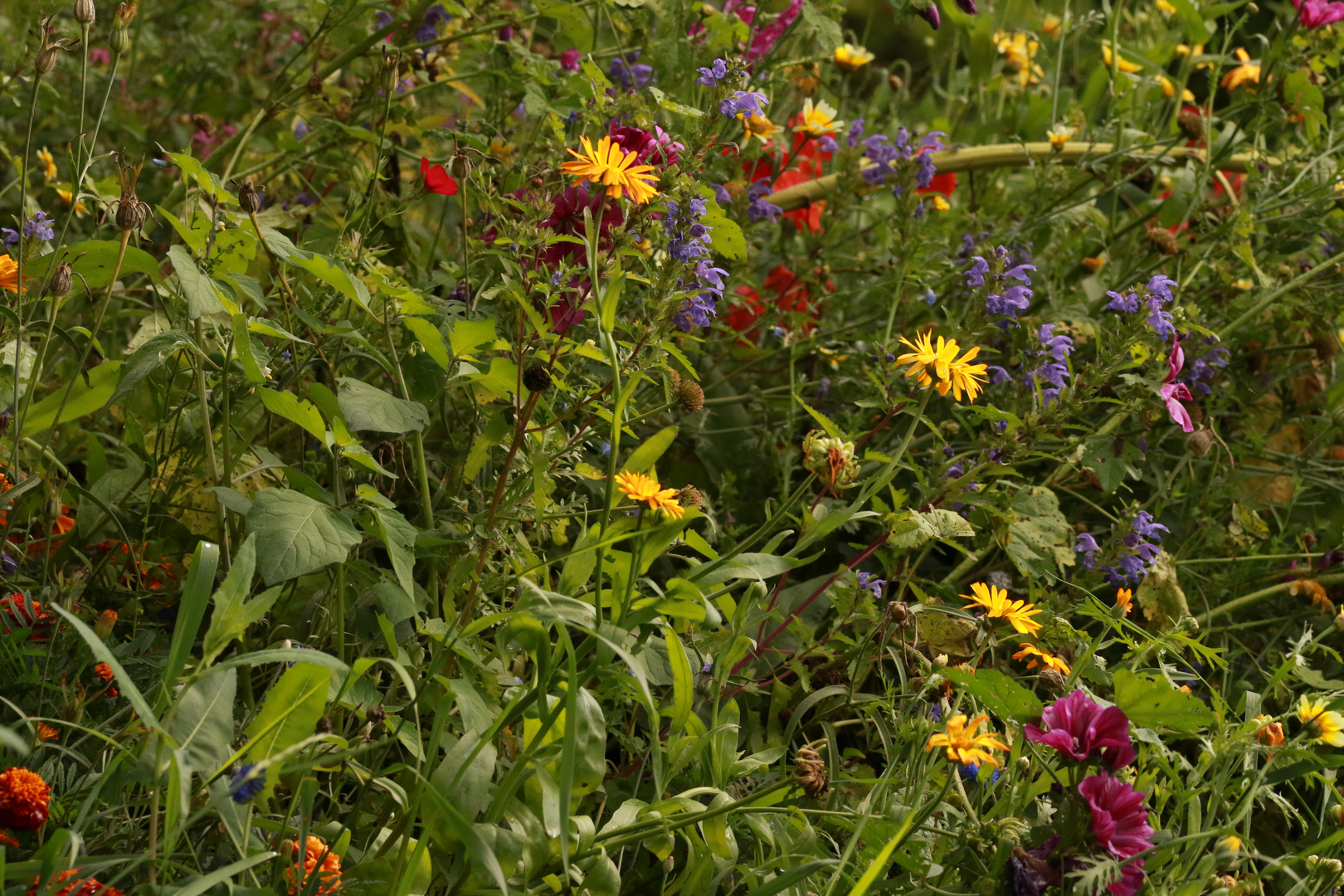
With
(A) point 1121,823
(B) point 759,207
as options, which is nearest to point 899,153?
(B) point 759,207

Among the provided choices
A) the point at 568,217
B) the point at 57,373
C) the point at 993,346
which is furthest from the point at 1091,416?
the point at 57,373

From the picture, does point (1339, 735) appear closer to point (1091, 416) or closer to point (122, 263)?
point (1091, 416)

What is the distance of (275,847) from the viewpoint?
881 millimetres

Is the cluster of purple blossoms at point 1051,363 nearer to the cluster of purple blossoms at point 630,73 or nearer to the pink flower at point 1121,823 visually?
the pink flower at point 1121,823

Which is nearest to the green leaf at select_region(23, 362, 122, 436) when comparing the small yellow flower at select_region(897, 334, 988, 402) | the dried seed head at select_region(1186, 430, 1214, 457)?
the small yellow flower at select_region(897, 334, 988, 402)

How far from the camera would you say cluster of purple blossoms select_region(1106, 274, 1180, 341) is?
120cm

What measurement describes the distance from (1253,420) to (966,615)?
0.93 metres

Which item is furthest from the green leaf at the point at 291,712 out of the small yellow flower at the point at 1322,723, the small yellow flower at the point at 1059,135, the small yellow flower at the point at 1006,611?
the small yellow flower at the point at 1059,135

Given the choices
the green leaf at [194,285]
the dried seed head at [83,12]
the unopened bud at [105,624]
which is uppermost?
the dried seed head at [83,12]

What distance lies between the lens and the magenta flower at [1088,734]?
0.83 m

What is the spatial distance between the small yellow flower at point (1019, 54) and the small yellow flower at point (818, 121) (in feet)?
2.43

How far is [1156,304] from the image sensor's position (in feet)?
3.93

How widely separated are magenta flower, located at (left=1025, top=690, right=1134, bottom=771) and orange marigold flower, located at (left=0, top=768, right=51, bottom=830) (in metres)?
0.73

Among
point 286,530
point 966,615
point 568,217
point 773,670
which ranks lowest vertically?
point 773,670
